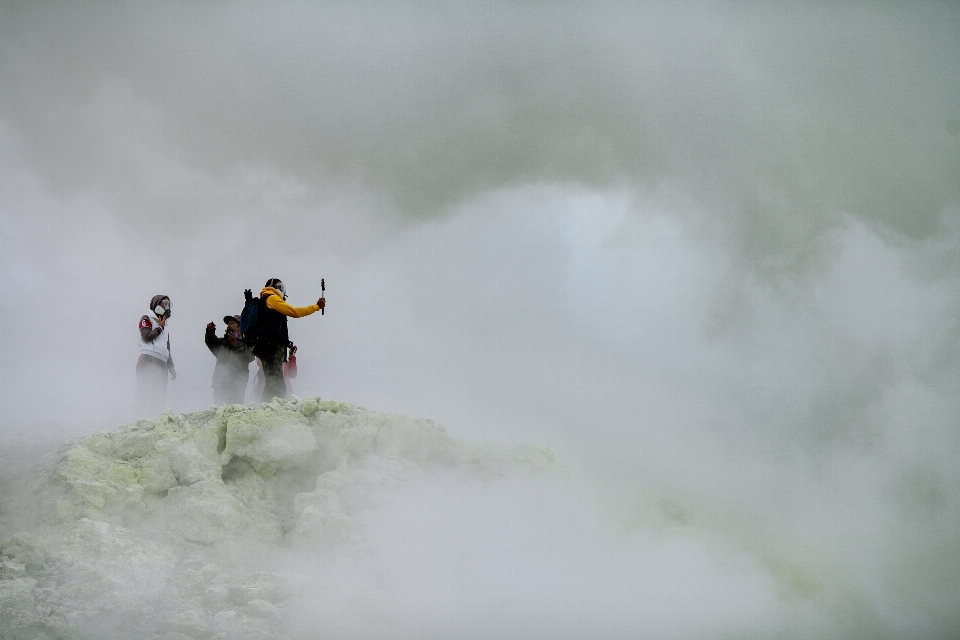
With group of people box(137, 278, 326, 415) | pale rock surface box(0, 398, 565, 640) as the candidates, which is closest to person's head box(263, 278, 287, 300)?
group of people box(137, 278, 326, 415)

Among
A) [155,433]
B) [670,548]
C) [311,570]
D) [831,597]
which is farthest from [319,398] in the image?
[831,597]

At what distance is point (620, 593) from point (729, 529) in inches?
141

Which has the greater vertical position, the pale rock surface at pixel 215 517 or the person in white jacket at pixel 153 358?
the person in white jacket at pixel 153 358

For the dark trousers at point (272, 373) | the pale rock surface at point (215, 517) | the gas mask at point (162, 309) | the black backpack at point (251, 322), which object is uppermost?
the gas mask at point (162, 309)

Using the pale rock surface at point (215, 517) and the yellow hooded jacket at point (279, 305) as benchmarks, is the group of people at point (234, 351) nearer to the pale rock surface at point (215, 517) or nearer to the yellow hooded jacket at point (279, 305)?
the yellow hooded jacket at point (279, 305)

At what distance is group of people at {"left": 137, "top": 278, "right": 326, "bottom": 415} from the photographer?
1052cm

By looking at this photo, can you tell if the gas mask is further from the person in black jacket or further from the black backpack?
the black backpack

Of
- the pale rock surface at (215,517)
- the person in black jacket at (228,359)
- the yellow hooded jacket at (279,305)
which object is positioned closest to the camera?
the pale rock surface at (215,517)

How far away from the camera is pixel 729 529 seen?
10.9m

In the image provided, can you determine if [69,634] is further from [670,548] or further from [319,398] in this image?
[670,548]

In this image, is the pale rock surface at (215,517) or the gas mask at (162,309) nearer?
the pale rock surface at (215,517)

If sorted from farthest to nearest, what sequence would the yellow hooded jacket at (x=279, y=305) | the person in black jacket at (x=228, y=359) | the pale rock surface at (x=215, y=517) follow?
the person in black jacket at (x=228, y=359) < the yellow hooded jacket at (x=279, y=305) < the pale rock surface at (x=215, y=517)

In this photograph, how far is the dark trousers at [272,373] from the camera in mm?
10578

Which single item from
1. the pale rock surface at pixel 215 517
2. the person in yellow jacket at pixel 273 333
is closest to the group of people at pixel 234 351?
the person in yellow jacket at pixel 273 333
